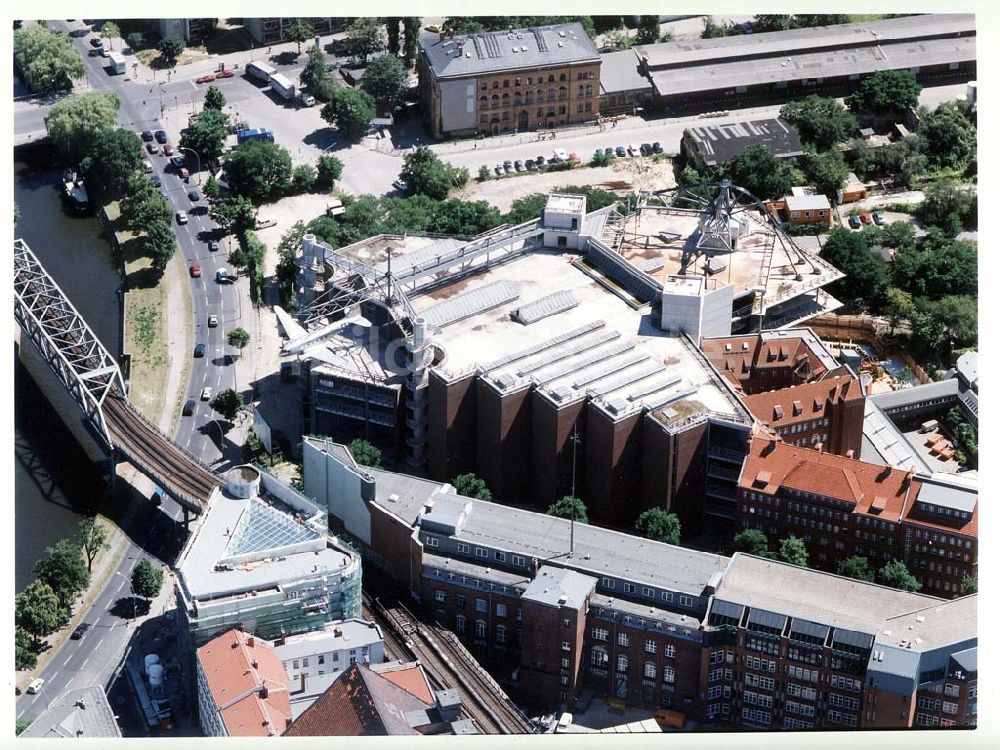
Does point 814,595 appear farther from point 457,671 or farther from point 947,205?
point 947,205

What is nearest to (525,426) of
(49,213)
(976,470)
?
(976,470)

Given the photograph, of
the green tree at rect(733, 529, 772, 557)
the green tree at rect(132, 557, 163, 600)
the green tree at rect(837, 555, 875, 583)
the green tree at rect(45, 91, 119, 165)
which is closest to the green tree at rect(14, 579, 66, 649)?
the green tree at rect(132, 557, 163, 600)

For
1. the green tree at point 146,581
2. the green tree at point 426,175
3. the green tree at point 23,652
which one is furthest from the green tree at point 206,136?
the green tree at point 23,652

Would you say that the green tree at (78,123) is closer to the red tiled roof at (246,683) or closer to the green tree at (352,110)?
the green tree at (352,110)

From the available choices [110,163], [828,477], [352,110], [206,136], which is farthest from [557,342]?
[110,163]

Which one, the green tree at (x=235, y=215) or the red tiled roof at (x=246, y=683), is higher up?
the green tree at (x=235, y=215)

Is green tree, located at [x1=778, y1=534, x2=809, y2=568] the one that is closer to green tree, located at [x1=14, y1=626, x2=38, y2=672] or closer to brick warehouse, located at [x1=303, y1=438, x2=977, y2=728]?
brick warehouse, located at [x1=303, y1=438, x2=977, y2=728]
